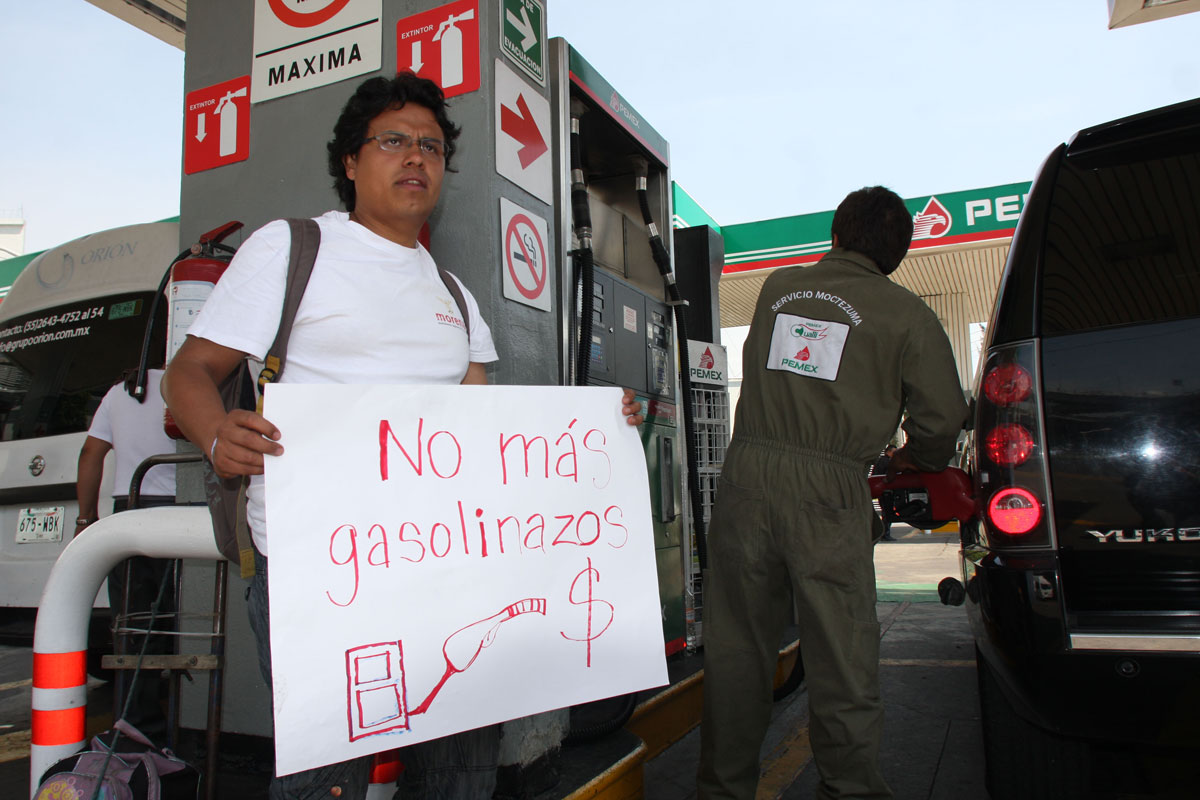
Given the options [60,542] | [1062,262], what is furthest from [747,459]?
[60,542]

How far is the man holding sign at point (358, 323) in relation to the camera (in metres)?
1.32

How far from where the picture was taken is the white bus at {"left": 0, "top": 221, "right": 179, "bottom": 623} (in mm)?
3732

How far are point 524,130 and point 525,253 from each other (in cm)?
40

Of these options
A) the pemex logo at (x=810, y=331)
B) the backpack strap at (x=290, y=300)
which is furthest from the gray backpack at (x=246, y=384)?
the pemex logo at (x=810, y=331)

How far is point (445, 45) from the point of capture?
2.39 meters

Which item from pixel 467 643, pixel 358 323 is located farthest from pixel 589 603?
Result: pixel 358 323

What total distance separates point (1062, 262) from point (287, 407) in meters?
1.79

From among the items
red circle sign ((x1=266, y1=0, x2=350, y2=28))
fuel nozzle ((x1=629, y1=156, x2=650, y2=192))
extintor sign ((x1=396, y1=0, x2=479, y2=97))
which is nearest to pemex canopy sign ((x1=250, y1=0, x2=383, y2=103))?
red circle sign ((x1=266, y1=0, x2=350, y2=28))

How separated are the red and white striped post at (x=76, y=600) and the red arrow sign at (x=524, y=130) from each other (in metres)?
1.39

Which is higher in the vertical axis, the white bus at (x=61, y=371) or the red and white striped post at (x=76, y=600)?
the white bus at (x=61, y=371)

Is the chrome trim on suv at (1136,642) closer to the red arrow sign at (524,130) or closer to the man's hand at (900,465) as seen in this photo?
the man's hand at (900,465)

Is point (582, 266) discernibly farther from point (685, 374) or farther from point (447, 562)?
point (447, 562)

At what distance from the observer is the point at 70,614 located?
167 cm

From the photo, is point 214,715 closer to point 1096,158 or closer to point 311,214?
point 311,214
